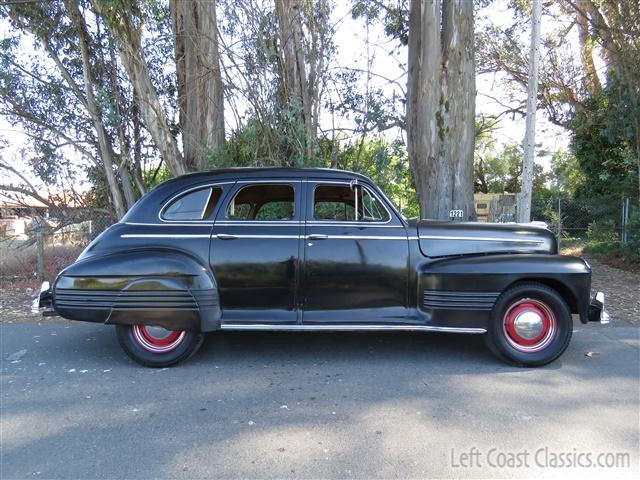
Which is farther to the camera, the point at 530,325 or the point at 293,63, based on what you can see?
the point at 293,63

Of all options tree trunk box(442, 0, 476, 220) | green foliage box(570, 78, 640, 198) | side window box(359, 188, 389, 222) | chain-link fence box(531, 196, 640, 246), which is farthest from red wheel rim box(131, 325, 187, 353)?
green foliage box(570, 78, 640, 198)

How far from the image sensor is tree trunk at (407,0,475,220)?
26.4ft

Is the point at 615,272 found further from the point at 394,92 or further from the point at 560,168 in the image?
the point at 560,168

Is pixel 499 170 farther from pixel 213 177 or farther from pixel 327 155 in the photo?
pixel 213 177

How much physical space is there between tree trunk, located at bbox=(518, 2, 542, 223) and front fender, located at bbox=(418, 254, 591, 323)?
3018 millimetres

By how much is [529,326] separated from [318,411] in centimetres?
230

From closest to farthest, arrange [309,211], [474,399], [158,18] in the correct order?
[474,399] → [309,211] → [158,18]

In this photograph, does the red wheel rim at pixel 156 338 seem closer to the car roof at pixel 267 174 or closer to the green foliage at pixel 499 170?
the car roof at pixel 267 174

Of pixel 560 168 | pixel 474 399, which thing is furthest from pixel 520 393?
pixel 560 168

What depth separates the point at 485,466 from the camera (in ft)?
9.35

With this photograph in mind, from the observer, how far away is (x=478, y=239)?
15.4 ft

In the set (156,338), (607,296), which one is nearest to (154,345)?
(156,338)

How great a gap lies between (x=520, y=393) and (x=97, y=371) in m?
3.82

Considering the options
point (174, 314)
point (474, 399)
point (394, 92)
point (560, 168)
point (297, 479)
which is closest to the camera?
point (297, 479)
